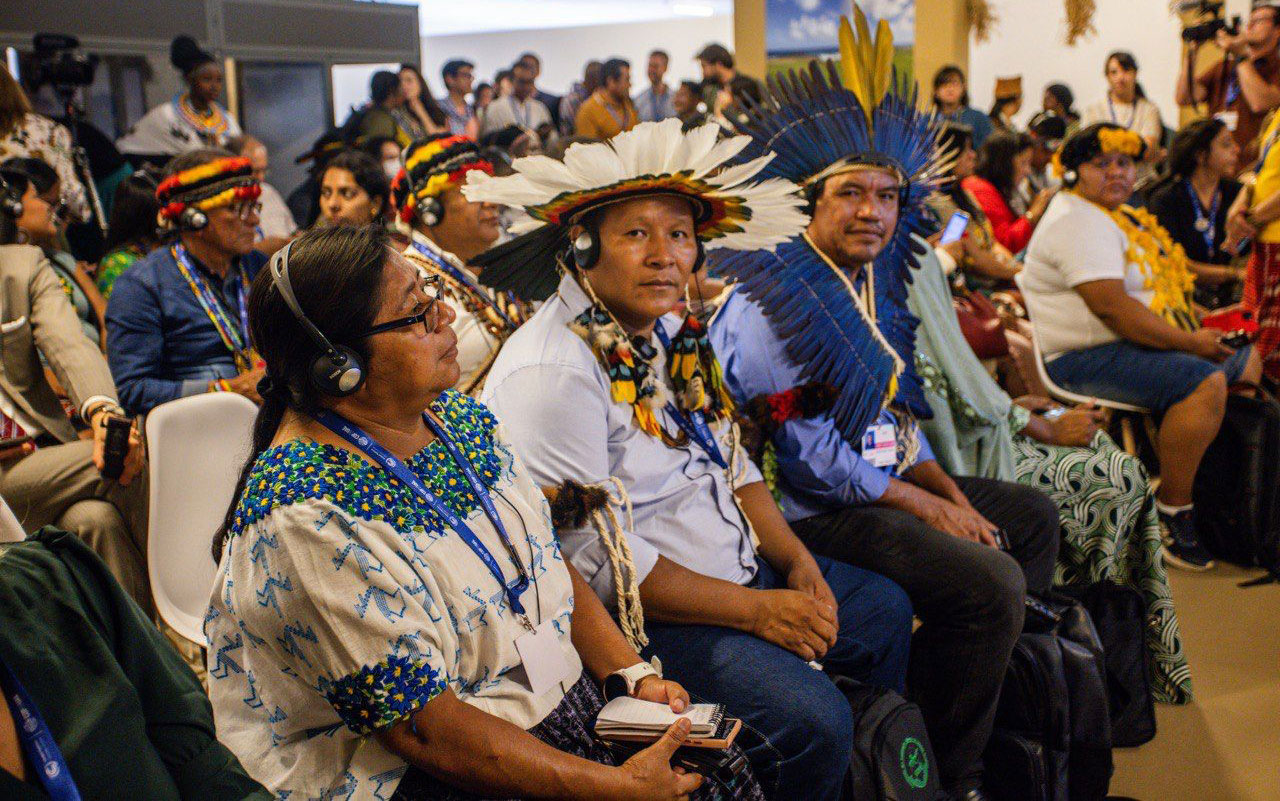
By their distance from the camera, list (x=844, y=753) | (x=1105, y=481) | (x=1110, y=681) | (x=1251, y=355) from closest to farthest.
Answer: (x=844, y=753), (x=1110, y=681), (x=1105, y=481), (x=1251, y=355)

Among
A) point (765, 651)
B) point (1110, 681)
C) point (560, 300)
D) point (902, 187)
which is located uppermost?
point (902, 187)

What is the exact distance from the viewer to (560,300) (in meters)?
2.10

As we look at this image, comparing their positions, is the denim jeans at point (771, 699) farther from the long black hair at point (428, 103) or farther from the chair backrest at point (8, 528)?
the long black hair at point (428, 103)

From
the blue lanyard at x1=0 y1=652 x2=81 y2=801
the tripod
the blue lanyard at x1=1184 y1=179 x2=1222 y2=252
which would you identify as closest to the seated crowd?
the blue lanyard at x1=0 y1=652 x2=81 y2=801

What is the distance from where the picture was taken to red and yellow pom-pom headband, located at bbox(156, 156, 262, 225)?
3.24 meters

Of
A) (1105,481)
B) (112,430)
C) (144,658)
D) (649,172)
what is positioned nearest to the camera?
(144,658)

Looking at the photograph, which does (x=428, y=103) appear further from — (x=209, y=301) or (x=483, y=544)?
(x=483, y=544)

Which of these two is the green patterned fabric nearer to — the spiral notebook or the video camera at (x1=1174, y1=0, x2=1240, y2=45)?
the spiral notebook

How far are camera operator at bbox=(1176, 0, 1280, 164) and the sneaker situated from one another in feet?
9.47

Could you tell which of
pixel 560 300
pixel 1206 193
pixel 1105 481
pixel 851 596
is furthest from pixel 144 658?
pixel 1206 193

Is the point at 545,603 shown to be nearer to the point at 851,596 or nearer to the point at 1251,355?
the point at 851,596

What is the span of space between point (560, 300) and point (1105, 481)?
5.79 feet

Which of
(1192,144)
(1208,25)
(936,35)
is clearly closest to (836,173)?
(1192,144)

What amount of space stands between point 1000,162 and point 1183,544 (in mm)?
2944
